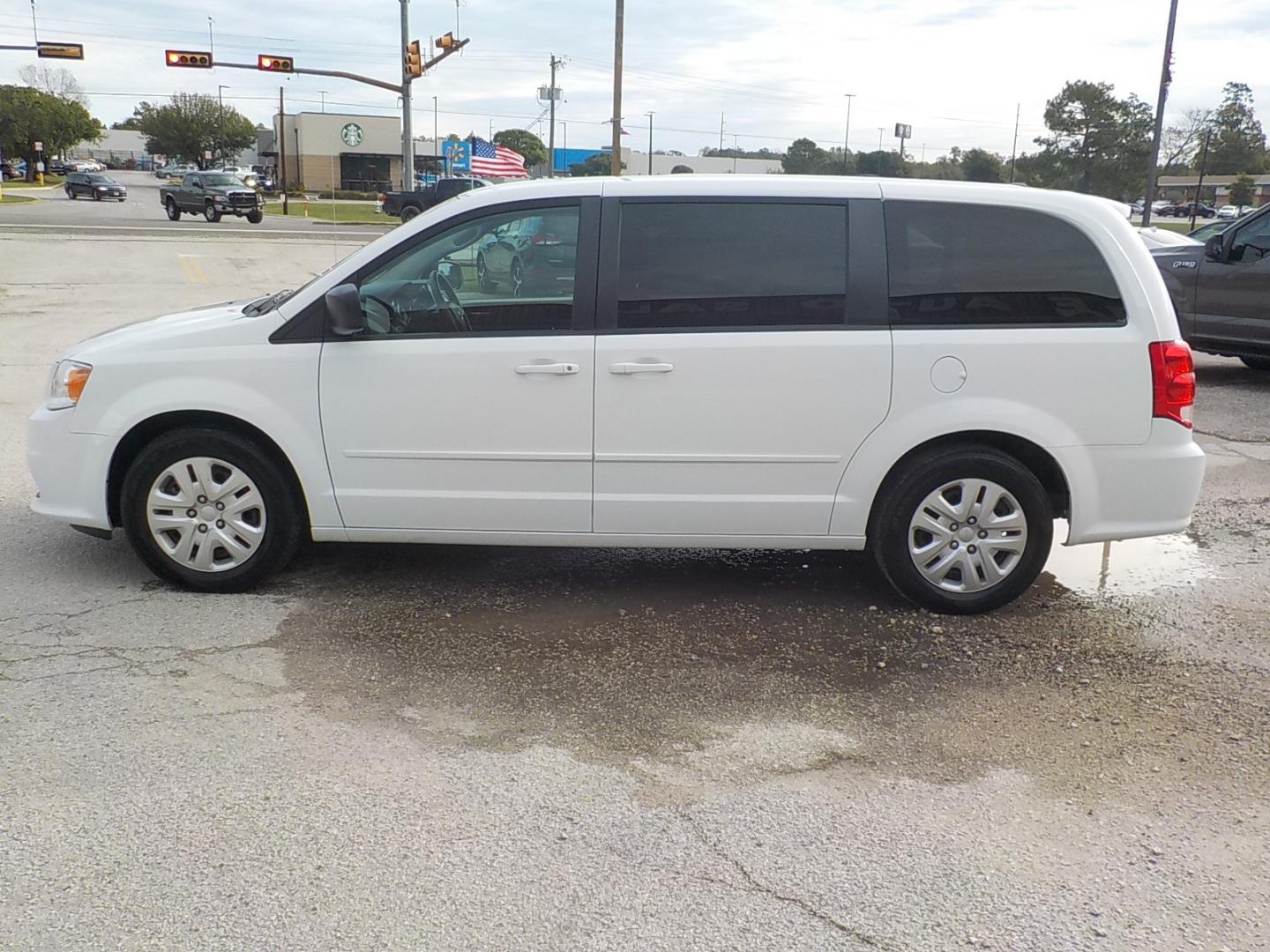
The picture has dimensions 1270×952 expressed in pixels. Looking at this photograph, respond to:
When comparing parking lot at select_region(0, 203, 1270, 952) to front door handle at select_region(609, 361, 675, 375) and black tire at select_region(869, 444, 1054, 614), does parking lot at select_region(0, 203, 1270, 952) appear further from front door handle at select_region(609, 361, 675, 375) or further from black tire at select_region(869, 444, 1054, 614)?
front door handle at select_region(609, 361, 675, 375)

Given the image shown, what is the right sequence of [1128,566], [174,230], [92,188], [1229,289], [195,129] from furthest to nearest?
[195,129] → [92,188] → [174,230] → [1229,289] → [1128,566]

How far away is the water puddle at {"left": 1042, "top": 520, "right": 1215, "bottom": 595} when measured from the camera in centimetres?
578

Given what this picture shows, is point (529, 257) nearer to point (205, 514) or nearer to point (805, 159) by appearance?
point (205, 514)

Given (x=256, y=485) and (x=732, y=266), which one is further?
(x=256, y=485)

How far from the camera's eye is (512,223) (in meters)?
5.00

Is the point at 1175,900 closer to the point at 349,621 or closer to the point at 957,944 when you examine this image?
the point at 957,944

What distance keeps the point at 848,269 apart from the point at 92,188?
6201 centimetres

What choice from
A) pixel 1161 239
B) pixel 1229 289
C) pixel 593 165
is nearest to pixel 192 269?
pixel 1161 239

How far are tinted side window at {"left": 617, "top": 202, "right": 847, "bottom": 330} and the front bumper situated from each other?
242 centimetres

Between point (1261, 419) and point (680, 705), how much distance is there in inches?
312

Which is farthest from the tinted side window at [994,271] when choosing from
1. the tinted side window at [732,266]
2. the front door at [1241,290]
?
the front door at [1241,290]

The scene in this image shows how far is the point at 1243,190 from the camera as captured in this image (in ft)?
267

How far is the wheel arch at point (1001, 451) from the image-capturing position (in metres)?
4.95

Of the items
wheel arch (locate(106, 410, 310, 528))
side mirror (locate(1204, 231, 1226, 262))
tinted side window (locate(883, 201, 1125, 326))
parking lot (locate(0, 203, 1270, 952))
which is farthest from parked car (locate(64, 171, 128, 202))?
tinted side window (locate(883, 201, 1125, 326))
